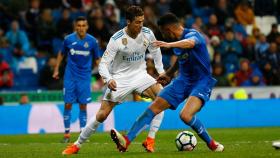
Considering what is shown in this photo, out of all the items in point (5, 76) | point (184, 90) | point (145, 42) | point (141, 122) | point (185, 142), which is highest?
point (145, 42)

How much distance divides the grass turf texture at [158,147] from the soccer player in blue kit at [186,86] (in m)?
0.32

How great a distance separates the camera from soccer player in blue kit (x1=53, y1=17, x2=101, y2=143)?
57.2 ft

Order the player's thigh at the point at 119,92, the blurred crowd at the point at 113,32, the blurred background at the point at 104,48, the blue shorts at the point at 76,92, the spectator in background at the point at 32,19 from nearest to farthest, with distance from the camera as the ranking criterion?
1. the player's thigh at the point at 119,92
2. the blue shorts at the point at 76,92
3. the blurred background at the point at 104,48
4. the blurred crowd at the point at 113,32
5. the spectator in background at the point at 32,19

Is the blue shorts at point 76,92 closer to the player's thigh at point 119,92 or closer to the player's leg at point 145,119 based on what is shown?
the player's thigh at point 119,92

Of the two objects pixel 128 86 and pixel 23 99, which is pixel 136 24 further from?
pixel 23 99

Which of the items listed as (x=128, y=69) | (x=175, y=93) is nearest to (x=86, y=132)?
(x=128, y=69)

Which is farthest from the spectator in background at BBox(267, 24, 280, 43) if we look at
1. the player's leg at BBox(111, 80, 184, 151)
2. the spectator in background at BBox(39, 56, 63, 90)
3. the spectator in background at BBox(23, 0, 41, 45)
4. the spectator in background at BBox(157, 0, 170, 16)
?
the player's leg at BBox(111, 80, 184, 151)

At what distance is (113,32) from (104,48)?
1.14 meters

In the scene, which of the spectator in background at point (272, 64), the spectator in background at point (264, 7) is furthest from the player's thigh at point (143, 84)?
the spectator in background at point (264, 7)

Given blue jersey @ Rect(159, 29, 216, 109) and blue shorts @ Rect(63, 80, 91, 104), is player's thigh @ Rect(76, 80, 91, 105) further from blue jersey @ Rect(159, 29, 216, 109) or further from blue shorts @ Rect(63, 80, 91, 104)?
blue jersey @ Rect(159, 29, 216, 109)

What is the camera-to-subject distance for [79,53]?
17484 millimetres

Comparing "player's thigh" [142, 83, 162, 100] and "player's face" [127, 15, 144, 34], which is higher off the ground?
"player's face" [127, 15, 144, 34]

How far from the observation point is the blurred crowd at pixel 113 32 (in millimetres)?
23578

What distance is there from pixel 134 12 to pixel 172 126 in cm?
901
